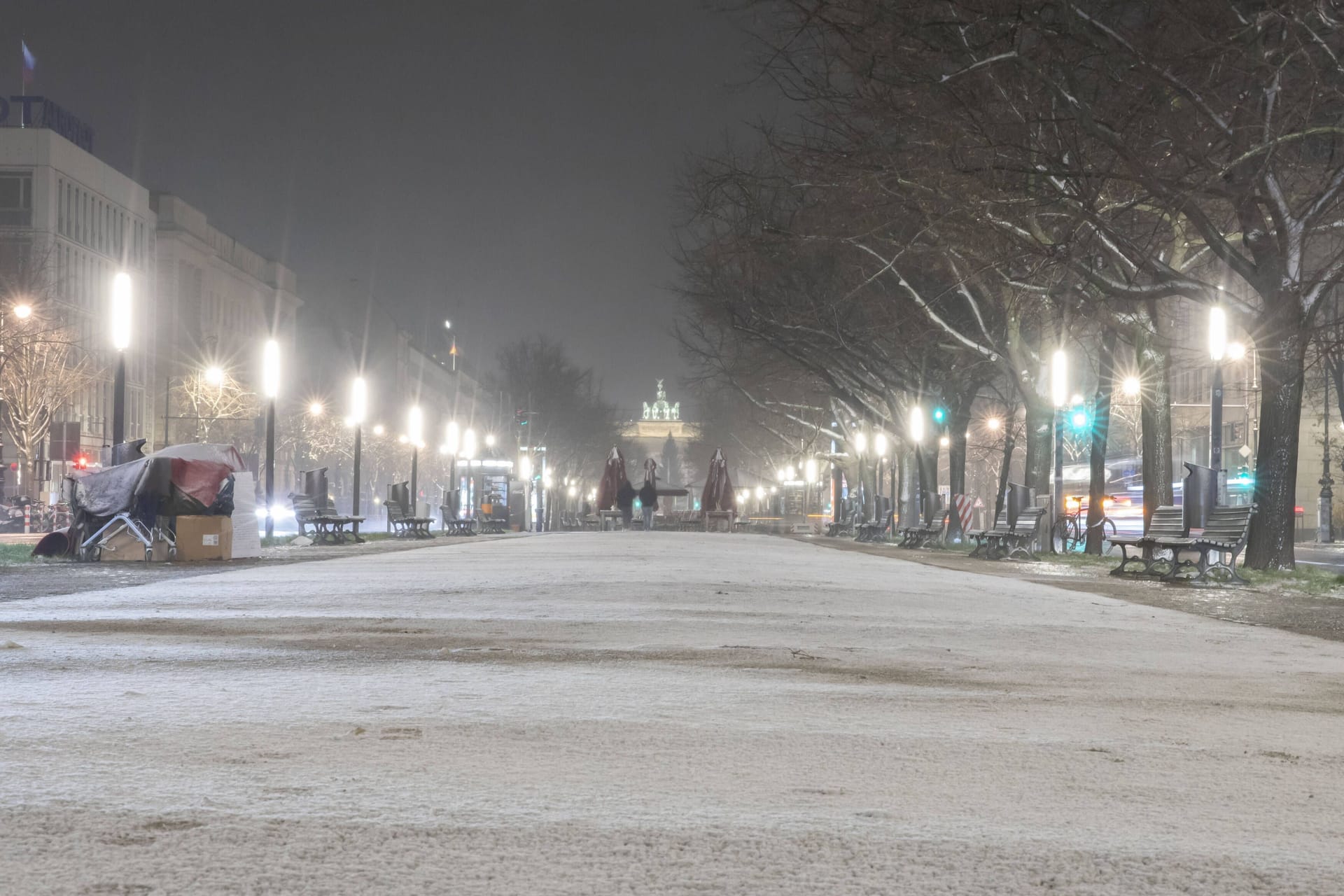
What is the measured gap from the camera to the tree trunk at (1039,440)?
3309cm

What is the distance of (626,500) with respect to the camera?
2349 inches

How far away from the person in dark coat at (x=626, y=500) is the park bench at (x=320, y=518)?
25.3 m

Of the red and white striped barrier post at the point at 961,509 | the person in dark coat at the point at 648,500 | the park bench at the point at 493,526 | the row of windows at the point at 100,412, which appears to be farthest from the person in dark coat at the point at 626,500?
the row of windows at the point at 100,412

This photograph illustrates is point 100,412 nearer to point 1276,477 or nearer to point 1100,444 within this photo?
point 1100,444

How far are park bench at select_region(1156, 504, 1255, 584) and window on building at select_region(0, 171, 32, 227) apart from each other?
65.0m

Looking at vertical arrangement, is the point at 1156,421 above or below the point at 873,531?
above

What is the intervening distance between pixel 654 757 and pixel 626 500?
177 ft

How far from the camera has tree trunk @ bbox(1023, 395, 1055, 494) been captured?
33094mm

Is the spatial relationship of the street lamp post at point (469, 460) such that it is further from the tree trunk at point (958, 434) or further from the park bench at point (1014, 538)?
the park bench at point (1014, 538)

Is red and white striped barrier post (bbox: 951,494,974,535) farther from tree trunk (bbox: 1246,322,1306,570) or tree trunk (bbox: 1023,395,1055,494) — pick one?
tree trunk (bbox: 1246,322,1306,570)

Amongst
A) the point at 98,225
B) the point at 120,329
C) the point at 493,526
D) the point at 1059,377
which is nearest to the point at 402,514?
the point at 493,526

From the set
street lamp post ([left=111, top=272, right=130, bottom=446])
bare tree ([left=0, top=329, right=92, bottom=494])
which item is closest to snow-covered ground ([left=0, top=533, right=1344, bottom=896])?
street lamp post ([left=111, top=272, right=130, bottom=446])

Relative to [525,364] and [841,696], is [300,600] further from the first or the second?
[525,364]

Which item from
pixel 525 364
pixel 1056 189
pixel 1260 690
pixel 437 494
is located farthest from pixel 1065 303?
pixel 437 494
